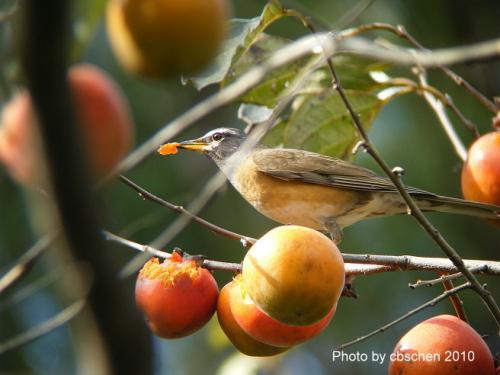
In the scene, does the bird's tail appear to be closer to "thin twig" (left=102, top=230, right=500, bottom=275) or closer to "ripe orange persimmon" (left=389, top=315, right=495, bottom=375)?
"thin twig" (left=102, top=230, right=500, bottom=275)

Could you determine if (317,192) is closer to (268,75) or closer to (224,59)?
(268,75)

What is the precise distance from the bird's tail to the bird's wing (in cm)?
26

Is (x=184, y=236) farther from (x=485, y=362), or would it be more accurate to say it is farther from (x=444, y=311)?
(x=485, y=362)

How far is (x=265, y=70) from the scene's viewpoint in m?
1.29

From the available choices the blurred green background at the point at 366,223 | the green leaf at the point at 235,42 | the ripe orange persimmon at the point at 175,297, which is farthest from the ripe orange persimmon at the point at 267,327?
the blurred green background at the point at 366,223

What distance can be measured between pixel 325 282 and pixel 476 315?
18.1 feet

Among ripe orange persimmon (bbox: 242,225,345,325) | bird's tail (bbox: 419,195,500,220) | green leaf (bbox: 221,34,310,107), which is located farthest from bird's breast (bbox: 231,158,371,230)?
ripe orange persimmon (bbox: 242,225,345,325)

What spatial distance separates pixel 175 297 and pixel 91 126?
1489mm

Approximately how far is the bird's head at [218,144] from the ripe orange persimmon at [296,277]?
320 centimetres

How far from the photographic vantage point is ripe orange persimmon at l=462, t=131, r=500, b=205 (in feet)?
10.0

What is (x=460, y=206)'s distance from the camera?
4.09 metres

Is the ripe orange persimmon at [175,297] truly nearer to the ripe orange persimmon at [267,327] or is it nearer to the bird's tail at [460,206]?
the ripe orange persimmon at [267,327]

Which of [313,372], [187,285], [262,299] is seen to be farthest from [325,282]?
[313,372]

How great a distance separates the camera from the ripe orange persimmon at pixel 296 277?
2164mm
